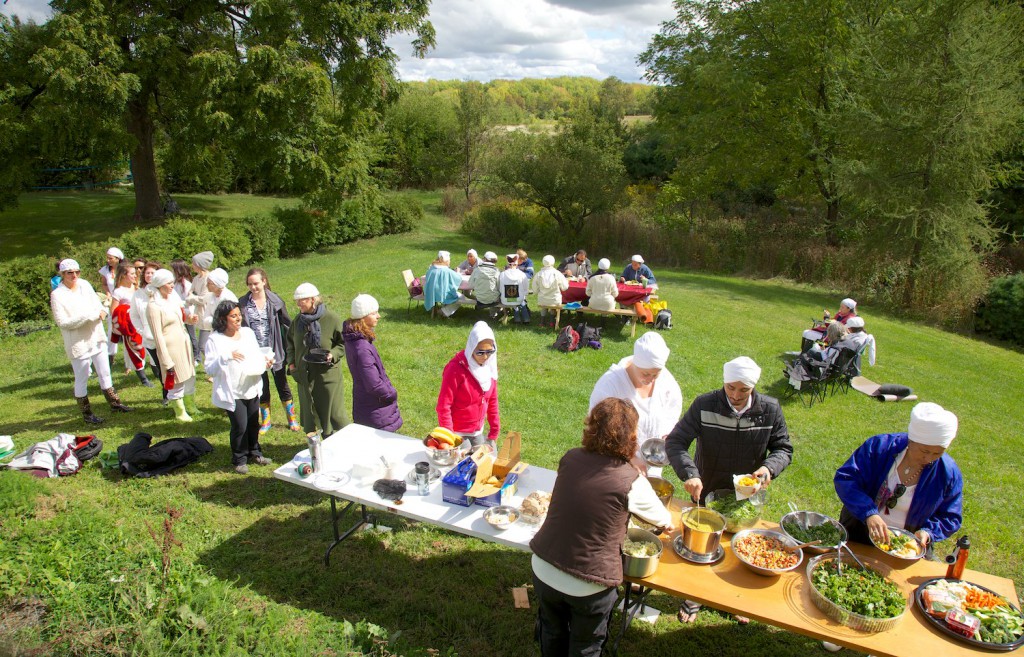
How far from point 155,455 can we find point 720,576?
5426mm

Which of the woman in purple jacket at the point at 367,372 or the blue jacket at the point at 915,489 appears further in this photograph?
the woman in purple jacket at the point at 367,372

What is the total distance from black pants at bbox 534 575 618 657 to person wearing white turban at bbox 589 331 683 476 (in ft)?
4.42

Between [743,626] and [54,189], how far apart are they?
104 ft

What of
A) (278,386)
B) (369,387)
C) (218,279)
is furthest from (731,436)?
(218,279)

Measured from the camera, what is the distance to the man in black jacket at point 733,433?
12.9ft

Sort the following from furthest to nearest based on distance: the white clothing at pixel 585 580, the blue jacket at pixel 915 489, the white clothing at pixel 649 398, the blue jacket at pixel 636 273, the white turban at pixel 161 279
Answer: the blue jacket at pixel 636 273, the white turban at pixel 161 279, the white clothing at pixel 649 398, the blue jacket at pixel 915 489, the white clothing at pixel 585 580

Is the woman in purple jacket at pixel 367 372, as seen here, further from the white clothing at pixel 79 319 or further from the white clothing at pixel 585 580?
the white clothing at pixel 79 319

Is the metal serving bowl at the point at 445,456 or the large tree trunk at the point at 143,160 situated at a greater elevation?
the large tree trunk at the point at 143,160

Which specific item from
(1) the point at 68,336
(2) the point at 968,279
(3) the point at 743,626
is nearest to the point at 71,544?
(1) the point at 68,336

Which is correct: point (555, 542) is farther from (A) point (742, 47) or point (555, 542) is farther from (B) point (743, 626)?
(A) point (742, 47)

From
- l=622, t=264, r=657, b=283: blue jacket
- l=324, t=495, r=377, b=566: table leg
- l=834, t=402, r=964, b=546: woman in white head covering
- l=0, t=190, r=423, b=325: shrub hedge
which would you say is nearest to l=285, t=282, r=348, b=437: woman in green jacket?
l=324, t=495, r=377, b=566: table leg

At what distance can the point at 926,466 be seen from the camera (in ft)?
11.5

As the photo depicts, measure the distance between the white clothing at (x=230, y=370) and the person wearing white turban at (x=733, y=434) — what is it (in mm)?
3949

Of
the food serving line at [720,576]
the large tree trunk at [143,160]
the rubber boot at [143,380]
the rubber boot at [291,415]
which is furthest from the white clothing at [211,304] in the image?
the large tree trunk at [143,160]
